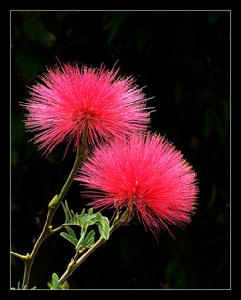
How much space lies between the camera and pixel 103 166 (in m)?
0.58

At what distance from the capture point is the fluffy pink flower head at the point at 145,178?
561 millimetres

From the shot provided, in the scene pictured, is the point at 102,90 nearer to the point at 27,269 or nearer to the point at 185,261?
the point at 27,269

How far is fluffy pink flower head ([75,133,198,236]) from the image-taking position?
1.84ft

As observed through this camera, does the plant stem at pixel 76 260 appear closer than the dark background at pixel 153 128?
Yes

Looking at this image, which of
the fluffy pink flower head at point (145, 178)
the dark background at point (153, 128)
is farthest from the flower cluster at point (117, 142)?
the dark background at point (153, 128)

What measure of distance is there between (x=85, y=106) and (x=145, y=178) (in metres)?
0.09

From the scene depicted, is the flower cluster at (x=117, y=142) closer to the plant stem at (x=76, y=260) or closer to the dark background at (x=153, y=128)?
the plant stem at (x=76, y=260)

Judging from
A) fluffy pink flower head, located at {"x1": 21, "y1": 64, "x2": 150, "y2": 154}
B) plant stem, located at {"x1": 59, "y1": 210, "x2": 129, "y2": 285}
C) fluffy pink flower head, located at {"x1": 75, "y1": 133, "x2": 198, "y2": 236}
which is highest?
fluffy pink flower head, located at {"x1": 21, "y1": 64, "x2": 150, "y2": 154}

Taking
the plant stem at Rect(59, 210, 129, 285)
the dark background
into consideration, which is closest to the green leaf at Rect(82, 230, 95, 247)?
the plant stem at Rect(59, 210, 129, 285)

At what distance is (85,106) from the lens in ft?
1.87

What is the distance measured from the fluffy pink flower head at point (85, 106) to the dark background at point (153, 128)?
0.88 m

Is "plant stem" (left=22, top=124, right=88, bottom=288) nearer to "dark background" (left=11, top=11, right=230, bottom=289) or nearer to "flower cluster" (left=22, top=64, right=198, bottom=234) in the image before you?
"flower cluster" (left=22, top=64, right=198, bottom=234)

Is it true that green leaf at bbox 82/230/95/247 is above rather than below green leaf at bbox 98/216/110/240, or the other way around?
below

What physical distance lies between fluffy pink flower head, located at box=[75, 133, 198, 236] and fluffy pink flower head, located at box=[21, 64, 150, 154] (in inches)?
0.8
